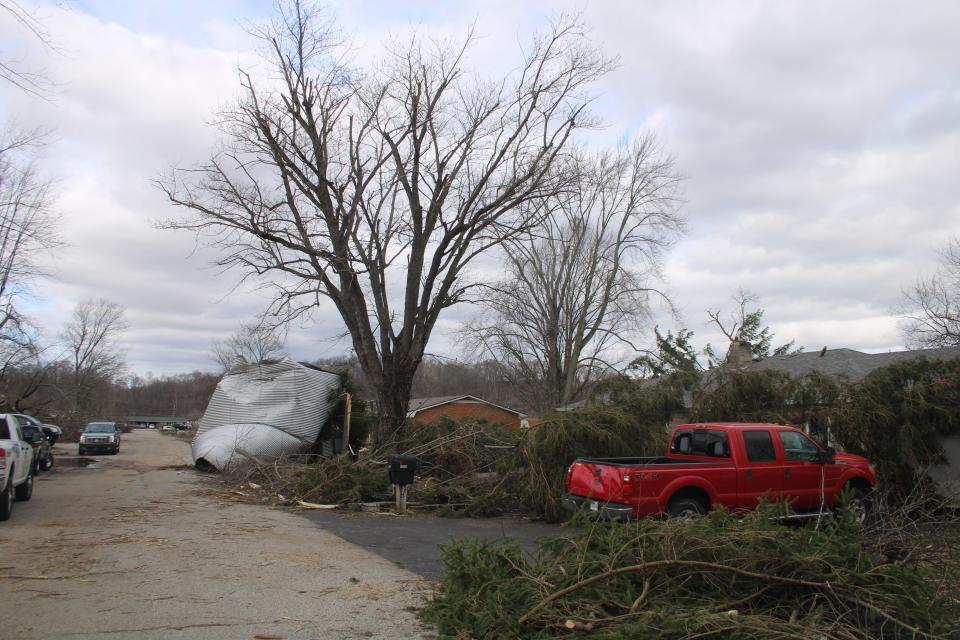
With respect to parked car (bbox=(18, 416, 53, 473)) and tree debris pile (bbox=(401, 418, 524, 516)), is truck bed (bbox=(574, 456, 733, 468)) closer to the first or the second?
tree debris pile (bbox=(401, 418, 524, 516))

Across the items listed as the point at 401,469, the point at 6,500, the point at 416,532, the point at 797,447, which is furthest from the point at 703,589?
the point at 6,500

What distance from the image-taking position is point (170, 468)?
85.8 feet

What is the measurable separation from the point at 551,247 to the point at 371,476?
2663 centimetres

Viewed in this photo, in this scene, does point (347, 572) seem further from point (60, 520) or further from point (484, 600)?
point (60, 520)

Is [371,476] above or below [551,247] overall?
below

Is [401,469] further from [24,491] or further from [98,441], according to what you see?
[98,441]

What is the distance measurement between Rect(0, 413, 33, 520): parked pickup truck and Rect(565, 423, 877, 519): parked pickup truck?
9.01 meters

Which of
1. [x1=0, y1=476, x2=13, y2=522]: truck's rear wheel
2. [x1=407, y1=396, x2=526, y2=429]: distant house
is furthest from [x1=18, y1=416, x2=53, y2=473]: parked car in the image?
[x1=407, y1=396, x2=526, y2=429]: distant house

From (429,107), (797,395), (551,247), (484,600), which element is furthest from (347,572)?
(551,247)

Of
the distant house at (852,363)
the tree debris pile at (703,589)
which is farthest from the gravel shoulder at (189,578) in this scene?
the distant house at (852,363)

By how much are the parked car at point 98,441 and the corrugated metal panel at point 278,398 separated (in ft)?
49.8

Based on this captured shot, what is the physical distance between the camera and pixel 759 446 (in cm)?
1104

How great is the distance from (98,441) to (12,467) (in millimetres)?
26914

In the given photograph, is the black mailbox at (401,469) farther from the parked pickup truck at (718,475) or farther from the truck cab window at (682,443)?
the truck cab window at (682,443)
